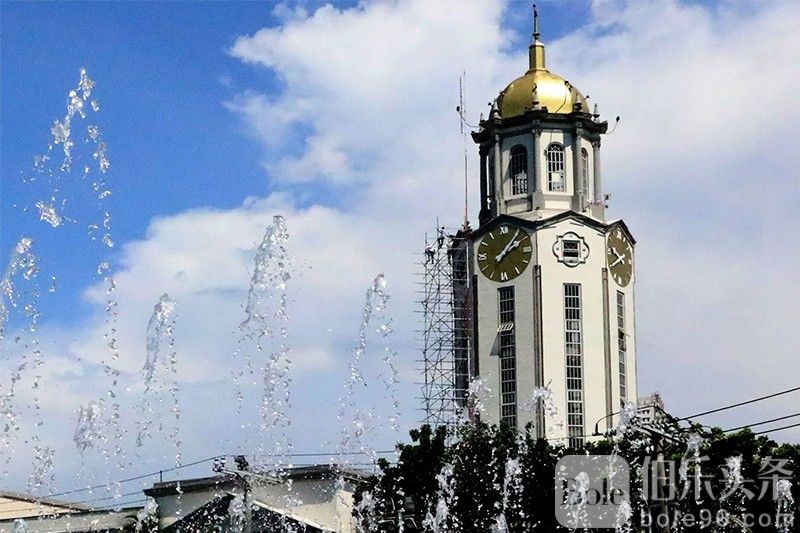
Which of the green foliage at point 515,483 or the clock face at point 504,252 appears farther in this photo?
the clock face at point 504,252

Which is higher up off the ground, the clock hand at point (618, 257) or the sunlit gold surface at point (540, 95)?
the sunlit gold surface at point (540, 95)

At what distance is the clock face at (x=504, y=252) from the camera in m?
88.6

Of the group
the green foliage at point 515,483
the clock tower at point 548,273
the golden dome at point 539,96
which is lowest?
the green foliage at point 515,483

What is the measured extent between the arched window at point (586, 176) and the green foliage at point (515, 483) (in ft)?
97.6

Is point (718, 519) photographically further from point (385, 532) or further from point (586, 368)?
point (586, 368)

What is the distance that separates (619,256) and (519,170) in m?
7.89

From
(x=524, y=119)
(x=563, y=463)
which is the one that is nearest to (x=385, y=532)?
(x=563, y=463)

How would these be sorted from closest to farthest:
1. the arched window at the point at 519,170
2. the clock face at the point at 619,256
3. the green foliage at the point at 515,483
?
A: 1. the green foliage at the point at 515,483
2. the clock face at the point at 619,256
3. the arched window at the point at 519,170

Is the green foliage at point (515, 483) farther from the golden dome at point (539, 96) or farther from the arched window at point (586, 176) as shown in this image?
the golden dome at point (539, 96)

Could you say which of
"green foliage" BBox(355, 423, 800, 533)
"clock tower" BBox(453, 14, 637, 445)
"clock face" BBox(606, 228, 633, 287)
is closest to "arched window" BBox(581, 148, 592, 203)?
A: "clock tower" BBox(453, 14, 637, 445)

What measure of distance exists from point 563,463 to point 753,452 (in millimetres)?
8511

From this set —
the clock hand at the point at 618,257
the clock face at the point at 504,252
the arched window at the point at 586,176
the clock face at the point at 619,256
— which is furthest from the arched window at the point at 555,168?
the clock hand at the point at 618,257

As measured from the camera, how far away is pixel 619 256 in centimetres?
9094

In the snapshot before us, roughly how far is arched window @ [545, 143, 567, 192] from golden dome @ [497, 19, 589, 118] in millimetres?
2358
